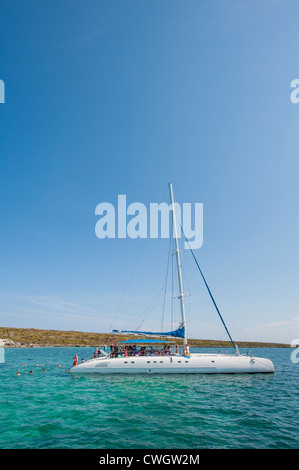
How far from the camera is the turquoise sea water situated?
1078 cm

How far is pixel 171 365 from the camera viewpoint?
87.9 feet

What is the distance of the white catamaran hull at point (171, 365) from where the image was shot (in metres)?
26.8

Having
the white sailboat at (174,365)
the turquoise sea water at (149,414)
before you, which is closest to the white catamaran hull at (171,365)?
the white sailboat at (174,365)

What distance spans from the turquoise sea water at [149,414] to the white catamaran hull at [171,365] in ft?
6.58

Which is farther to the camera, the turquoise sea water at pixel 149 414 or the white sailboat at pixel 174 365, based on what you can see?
the white sailboat at pixel 174 365

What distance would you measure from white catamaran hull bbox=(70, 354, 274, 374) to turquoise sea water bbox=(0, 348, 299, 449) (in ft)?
6.58

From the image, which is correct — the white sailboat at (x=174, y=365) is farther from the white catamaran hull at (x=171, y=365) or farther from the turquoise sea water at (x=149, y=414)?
the turquoise sea water at (x=149, y=414)

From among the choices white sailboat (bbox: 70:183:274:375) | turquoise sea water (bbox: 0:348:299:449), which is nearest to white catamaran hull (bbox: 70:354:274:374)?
white sailboat (bbox: 70:183:274:375)

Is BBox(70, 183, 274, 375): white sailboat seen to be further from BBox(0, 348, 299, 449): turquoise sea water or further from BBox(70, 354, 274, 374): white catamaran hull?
BBox(0, 348, 299, 449): turquoise sea water

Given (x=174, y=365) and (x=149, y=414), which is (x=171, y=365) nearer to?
(x=174, y=365)

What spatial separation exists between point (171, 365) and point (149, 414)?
519 inches

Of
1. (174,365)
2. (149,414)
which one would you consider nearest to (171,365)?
(174,365)
